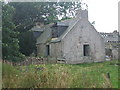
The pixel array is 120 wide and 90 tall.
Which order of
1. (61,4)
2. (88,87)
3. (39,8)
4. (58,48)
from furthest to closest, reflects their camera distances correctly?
(61,4)
(39,8)
(58,48)
(88,87)

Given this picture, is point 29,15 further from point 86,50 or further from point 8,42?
point 8,42

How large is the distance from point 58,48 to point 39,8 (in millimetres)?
7920

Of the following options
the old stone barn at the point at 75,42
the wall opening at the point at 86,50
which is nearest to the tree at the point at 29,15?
the old stone barn at the point at 75,42

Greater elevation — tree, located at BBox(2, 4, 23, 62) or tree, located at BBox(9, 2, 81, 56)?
tree, located at BBox(9, 2, 81, 56)

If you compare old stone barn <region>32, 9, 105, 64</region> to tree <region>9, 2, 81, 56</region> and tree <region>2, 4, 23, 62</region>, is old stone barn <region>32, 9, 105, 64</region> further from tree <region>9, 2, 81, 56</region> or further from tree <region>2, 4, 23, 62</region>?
tree <region>2, 4, 23, 62</region>

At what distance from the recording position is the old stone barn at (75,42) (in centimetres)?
1961

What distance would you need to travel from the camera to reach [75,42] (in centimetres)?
2003

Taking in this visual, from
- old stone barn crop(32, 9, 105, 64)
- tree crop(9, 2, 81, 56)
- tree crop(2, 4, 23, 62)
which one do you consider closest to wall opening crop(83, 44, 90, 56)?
old stone barn crop(32, 9, 105, 64)

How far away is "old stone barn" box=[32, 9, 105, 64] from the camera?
19.6 meters

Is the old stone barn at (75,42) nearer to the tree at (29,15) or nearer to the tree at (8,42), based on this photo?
the tree at (29,15)

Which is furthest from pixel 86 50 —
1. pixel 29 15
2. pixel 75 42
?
pixel 29 15

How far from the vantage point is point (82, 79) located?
5863 mm

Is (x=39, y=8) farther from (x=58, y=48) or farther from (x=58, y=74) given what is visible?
(x=58, y=74)

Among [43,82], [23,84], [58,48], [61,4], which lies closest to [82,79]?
[43,82]
